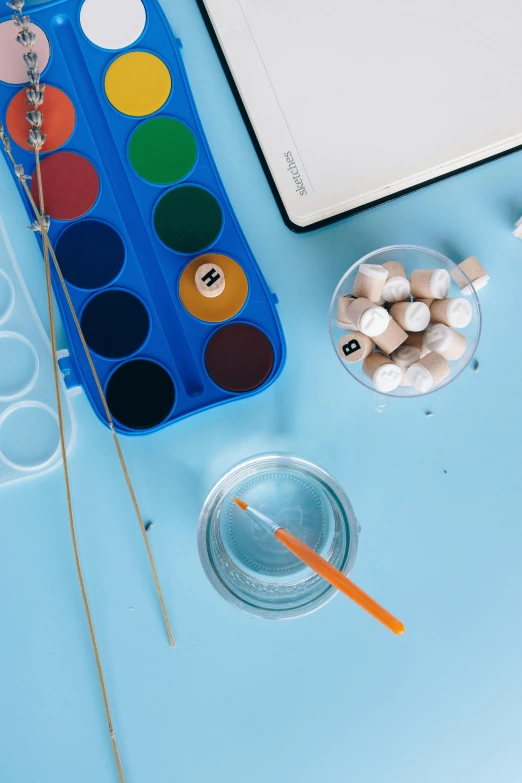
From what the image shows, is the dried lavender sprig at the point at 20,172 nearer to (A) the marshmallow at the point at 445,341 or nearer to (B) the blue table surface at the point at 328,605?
(B) the blue table surface at the point at 328,605

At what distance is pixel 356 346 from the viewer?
0.63m

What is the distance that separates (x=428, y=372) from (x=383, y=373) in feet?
0.14

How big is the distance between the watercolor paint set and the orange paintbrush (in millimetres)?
139

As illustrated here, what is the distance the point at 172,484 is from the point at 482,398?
1.21ft

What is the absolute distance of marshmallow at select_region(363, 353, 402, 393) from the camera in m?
0.62

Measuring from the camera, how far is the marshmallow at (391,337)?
0.62 meters

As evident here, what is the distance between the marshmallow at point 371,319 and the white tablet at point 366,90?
0.47 ft

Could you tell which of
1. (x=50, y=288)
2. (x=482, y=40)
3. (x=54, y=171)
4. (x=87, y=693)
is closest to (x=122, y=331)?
(x=50, y=288)

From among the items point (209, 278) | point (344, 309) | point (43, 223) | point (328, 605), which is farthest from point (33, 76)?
point (328, 605)

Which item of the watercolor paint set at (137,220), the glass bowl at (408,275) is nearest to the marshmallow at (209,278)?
the watercolor paint set at (137,220)

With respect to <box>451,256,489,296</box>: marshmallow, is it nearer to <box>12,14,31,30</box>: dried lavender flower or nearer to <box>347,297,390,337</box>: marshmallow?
<box>347,297,390,337</box>: marshmallow

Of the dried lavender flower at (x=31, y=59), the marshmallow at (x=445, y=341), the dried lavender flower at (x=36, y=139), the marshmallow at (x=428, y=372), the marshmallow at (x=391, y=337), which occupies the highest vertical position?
the dried lavender flower at (x=31, y=59)

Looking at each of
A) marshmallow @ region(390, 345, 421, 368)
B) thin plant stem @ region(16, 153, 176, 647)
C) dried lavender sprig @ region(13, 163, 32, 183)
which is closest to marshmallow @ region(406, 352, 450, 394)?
marshmallow @ region(390, 345, 421, 368)

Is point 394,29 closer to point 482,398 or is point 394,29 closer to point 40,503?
point 482,398
